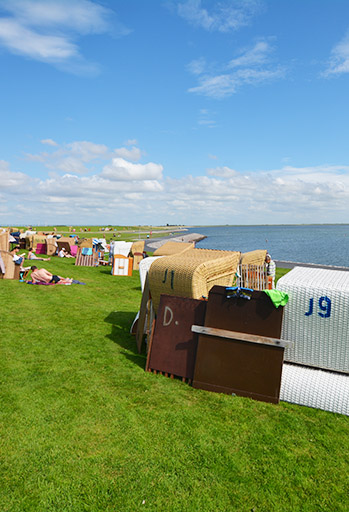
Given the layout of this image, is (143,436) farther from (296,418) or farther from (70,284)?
(70,284)

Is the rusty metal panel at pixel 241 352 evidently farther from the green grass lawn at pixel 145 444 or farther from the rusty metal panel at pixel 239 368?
the green grass lawn at pixel 145 444

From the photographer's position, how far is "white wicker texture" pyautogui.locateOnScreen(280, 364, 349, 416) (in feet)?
19.2

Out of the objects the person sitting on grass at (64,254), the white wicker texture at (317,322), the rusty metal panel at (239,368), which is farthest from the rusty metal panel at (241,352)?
the person sitting on grass at (64,254)

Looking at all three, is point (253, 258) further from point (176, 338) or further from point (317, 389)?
point (317, 389)

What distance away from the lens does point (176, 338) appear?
7.10 metres

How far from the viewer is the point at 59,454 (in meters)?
4.53

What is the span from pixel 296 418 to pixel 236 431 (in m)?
1.17

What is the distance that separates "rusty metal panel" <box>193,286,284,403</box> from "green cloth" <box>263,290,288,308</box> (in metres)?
0.13

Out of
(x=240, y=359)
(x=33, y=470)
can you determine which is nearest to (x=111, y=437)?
(x=33, y=470)

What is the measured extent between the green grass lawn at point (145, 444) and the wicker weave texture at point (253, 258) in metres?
10.4

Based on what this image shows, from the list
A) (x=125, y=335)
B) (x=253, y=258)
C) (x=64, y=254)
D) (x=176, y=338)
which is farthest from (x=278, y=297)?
(x=64, y=254)

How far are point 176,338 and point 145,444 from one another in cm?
255

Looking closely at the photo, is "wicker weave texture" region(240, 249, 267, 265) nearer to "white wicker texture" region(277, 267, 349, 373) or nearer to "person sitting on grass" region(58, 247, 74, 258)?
Answer: "white wicker texture" region(277, 267, 349, 373)

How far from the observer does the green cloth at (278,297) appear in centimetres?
628
